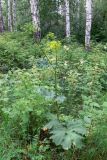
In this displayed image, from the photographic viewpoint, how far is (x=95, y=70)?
680 cm

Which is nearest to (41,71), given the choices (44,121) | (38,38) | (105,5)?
(44,121)

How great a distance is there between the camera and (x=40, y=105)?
4.76 metres

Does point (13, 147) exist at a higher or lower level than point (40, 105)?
lower

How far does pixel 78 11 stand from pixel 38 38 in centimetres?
730

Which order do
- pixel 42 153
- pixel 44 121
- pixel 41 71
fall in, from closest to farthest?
pixel 42 153 → pixel 44 121 → pixel 41 71

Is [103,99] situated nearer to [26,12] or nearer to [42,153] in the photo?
[42,153]

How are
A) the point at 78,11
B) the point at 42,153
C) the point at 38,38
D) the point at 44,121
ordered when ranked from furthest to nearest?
the point at 78,11 → the point at 38,38 → the point at 44,121 → the point at 42,153

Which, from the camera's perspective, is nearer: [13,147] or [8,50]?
[13,147]

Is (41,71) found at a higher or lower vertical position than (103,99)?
higher

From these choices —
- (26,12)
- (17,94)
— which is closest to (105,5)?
(26,12)

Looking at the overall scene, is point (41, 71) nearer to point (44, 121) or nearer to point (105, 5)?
point (44, 121)

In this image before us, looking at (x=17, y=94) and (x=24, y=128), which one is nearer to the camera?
(x=24, y=128)

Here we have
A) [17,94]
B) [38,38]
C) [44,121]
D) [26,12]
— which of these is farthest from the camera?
[26,12]

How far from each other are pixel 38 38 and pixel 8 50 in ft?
14.2
